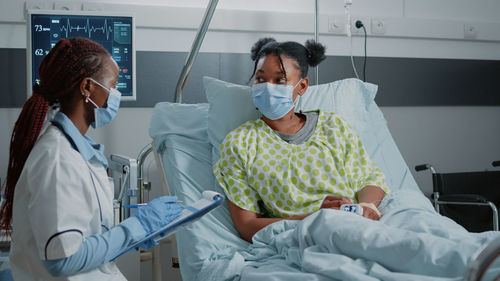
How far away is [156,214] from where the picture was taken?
1.23 meters

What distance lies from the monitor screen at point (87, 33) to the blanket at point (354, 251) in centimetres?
112

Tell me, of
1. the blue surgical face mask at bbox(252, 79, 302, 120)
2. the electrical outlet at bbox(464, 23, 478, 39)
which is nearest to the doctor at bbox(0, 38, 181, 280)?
the blue surgical face mask at bbox(252, 79, 302, 120)

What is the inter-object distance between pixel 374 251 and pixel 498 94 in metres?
2.71

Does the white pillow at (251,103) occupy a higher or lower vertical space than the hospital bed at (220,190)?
higher

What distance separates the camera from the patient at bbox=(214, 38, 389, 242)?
1.83m

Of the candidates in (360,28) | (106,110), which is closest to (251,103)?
(106,110)

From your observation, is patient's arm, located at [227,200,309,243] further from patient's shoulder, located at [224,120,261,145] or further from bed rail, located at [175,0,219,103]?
bed rail, located at [175,0,219,103]

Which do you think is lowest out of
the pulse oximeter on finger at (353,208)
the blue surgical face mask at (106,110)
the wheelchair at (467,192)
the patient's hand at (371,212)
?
the wheelchair at (467,192)

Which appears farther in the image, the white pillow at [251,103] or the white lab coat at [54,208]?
the white pillow at [251,103]

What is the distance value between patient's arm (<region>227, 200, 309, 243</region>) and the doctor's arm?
1.65ft

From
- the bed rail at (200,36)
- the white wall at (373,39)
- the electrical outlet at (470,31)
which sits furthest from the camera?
the electrical outlet at (470,31)

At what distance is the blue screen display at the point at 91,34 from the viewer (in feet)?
7.64

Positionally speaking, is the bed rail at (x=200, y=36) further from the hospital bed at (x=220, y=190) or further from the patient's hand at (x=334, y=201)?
the patient's hand at (x=334, y=201)

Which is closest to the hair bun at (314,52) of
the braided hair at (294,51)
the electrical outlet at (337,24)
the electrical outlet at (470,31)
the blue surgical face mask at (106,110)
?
the braided hair at (294,51)
